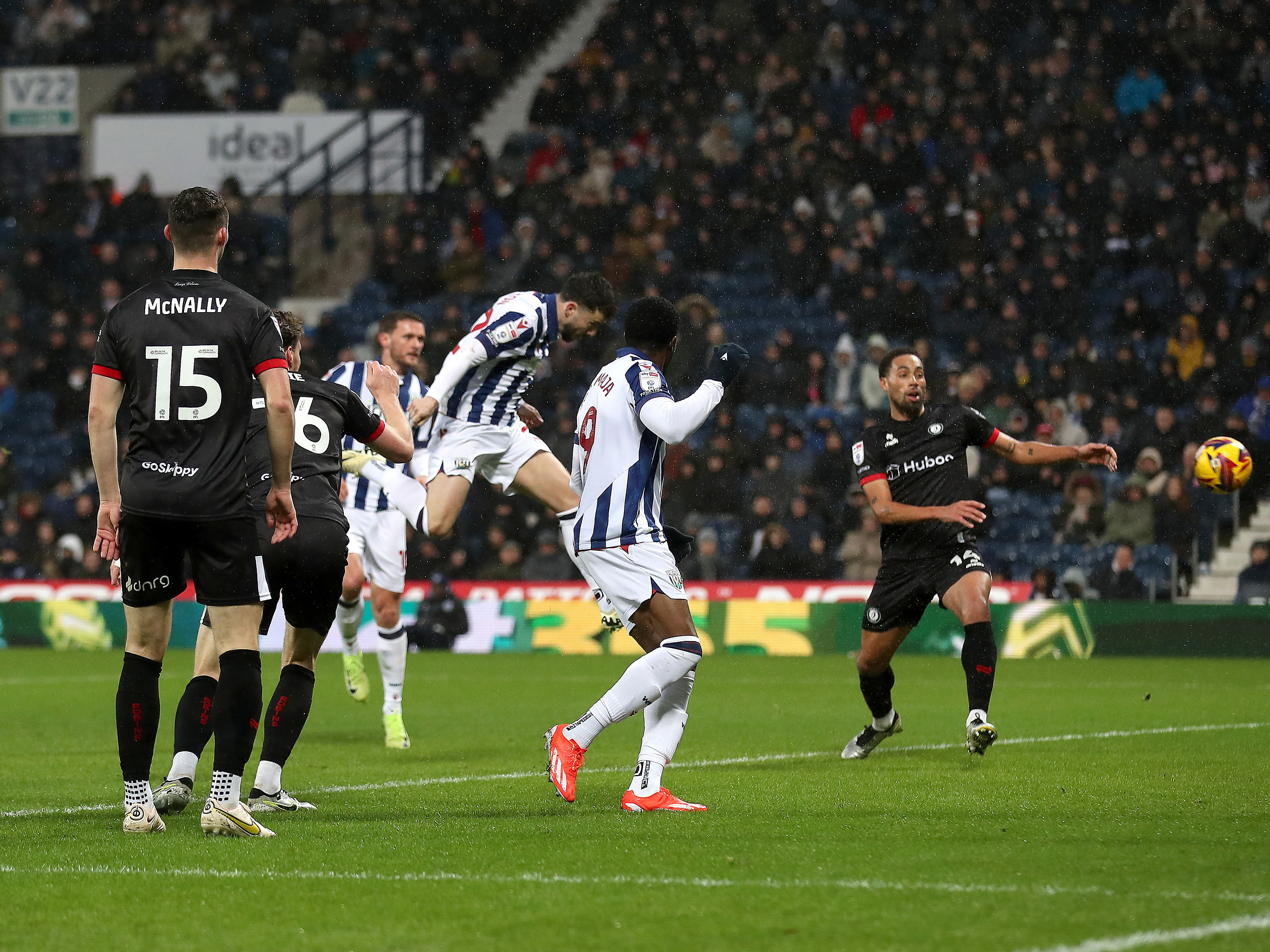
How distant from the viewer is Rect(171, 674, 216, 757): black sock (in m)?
7.43

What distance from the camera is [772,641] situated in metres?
19.3

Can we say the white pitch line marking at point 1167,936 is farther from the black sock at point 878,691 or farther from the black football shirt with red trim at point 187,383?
the black sock at point 878,691

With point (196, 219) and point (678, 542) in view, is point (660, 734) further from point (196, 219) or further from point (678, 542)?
point (196, 219)

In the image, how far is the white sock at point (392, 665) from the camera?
1060cm

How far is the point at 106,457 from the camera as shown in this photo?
645cm

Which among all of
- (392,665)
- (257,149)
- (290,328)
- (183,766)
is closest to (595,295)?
(290,328)

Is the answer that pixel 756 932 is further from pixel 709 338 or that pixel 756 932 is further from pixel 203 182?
pixel 203 182

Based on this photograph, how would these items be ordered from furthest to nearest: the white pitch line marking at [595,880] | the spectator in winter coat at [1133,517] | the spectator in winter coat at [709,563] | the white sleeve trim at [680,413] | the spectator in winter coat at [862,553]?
the spectator in winter coat at [709,563], the spectator in winter coat at [862,553], the spectator in winter coat at [1133,517], the white sleeve trim at [680,413], the white pitch line marking at [595,880]

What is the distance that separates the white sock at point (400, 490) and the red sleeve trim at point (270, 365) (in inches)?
193

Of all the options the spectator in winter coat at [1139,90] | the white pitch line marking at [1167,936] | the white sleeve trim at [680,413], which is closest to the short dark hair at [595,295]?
the white sleeve trim at [680,413]

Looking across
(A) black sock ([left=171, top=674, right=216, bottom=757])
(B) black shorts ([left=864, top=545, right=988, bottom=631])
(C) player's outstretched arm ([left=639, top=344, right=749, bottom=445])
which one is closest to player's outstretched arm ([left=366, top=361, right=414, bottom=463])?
(C) player's outstretched arm ([left=639, top=344, right=749, bottom=445])

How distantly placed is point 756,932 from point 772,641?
1472cm

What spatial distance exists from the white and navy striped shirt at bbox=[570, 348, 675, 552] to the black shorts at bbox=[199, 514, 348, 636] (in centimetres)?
106

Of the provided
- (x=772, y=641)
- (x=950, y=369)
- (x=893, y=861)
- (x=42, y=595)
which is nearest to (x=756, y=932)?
(x=893, y=861)
